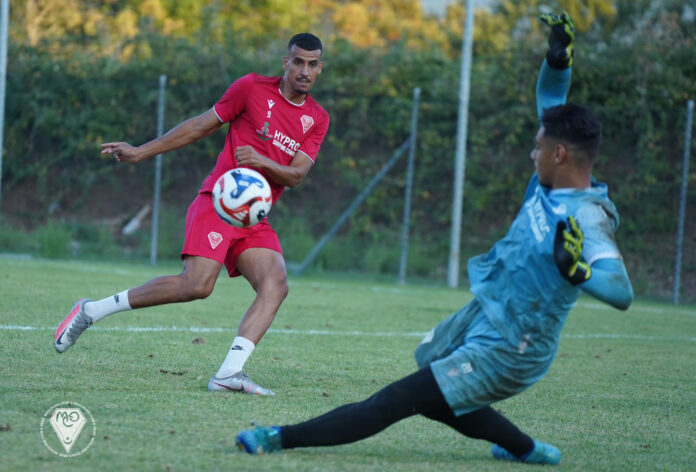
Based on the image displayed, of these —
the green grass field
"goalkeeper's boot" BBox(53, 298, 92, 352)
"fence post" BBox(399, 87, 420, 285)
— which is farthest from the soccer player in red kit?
"fence post" BBox(399, 87, 420, 285)

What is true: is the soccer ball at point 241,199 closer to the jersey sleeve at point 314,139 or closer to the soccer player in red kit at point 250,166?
the soccer player in red kit at point 250,166

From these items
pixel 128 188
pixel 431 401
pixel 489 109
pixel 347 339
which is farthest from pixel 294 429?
pixel 128 188

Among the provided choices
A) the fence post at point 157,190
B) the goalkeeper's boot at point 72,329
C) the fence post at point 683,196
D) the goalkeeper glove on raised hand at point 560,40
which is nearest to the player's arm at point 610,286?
the goalkeeper glove on raised hand at point 560,40

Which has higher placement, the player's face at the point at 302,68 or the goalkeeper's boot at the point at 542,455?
the player's face at the point at 302,68

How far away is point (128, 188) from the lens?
18641 millimetres

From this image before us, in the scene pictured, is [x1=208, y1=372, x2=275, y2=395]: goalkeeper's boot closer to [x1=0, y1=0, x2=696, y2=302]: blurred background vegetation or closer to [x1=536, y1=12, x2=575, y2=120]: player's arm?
[x1=536, y1=12, x2=575, y2=120]: player's arm

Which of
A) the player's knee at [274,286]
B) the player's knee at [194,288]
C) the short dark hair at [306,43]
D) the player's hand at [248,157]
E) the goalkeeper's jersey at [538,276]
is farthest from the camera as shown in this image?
the short dark hair at [306,43]

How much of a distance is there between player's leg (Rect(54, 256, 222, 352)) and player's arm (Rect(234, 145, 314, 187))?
667 millimetres

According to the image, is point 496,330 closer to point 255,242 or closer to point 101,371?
point 255,242

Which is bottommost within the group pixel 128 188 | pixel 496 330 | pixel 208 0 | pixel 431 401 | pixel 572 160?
pixel 128 188

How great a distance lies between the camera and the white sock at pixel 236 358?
548 centimetres

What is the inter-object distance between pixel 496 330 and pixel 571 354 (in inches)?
184

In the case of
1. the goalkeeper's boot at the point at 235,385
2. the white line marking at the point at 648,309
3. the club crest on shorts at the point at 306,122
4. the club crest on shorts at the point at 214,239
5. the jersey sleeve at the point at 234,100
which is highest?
the jersey sleeve at the point at 234,100

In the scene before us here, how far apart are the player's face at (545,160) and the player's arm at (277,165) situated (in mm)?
2117
